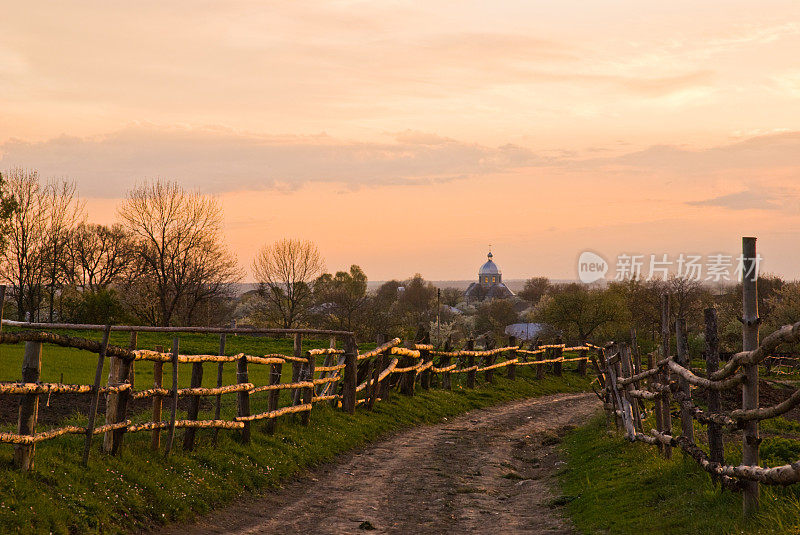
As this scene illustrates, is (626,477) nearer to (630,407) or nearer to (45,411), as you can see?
(630,407)

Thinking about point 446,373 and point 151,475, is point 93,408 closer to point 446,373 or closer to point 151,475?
point 151,475

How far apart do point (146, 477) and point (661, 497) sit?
6.23 meters

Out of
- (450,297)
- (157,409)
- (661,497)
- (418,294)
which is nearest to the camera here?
(661,497)

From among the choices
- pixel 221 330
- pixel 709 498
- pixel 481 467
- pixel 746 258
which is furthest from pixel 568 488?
pixel 221 330

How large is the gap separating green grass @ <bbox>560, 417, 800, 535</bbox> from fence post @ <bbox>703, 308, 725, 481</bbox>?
35 cm

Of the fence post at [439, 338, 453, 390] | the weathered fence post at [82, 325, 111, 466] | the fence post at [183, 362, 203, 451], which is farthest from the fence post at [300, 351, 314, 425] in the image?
the fence post at [439, 338, 453, 390]

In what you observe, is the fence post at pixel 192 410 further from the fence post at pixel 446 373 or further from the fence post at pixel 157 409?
the fence post at pixel 446 373

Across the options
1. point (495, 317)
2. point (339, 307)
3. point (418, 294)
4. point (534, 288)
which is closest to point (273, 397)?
point (339, 307)

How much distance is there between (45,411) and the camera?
15930 millimetres

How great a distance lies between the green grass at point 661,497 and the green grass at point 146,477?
14.5 feet

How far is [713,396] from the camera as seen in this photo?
28.2 feet

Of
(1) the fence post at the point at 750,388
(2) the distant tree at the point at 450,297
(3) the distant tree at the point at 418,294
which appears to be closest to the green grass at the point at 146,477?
(1) the fence post at the point at 750,388

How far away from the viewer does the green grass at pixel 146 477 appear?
7352 millimetres

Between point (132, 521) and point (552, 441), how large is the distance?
35.8ft
